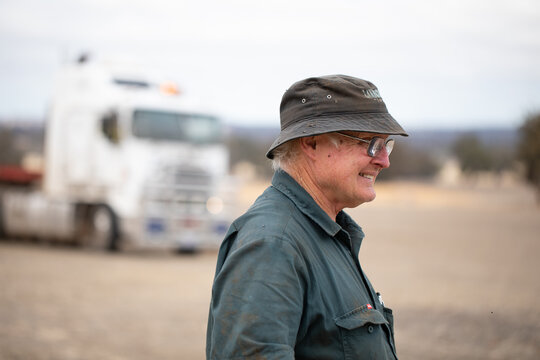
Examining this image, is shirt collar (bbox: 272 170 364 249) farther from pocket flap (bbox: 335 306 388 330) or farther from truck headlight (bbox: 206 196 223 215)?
truck headlight (bbox: 206 196 223 215)

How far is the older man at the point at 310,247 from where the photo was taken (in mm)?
2043

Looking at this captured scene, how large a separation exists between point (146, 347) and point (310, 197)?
218 inches

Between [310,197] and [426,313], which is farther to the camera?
[426,313]

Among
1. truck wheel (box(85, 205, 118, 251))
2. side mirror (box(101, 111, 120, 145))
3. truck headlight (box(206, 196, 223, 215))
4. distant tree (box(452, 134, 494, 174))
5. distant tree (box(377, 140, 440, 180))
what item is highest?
side mirror (box(101, 111, 120, 145))

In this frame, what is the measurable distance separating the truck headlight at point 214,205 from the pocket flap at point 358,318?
13.4m

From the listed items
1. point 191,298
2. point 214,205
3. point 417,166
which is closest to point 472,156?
point 417,166

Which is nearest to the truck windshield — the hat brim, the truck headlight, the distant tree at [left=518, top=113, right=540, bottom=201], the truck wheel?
the truck headlight

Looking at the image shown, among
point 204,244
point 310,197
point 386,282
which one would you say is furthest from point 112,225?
point 310,197

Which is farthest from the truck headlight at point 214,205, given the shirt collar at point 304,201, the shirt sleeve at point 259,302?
the shirt sleeve at point 259,302

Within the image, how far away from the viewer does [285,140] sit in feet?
7.75

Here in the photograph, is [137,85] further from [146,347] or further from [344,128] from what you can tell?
[344,128]

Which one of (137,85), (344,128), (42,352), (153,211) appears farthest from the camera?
(137,85)

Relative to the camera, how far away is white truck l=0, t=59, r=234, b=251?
598 inches

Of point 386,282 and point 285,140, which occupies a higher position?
point 285,140
